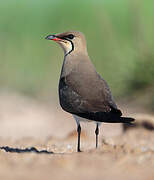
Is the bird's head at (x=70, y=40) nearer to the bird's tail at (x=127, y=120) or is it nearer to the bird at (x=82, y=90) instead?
the bird at (x=82, y=90)

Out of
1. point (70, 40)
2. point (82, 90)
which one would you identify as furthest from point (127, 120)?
point (70, 40)

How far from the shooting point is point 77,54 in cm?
672

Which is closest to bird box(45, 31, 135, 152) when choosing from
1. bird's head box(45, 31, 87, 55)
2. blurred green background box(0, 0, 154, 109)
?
bird's head box(45, 31, 87, 55)

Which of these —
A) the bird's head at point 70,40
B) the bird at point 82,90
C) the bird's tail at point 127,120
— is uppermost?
the bird's head at point 70,40

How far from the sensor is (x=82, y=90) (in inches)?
235

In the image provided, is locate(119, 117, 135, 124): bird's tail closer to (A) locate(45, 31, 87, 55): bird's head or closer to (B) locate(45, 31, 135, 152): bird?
(B) locate(45, 31, 135, 152): bird

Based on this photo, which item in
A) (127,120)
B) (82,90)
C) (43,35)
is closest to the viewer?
(127,120)

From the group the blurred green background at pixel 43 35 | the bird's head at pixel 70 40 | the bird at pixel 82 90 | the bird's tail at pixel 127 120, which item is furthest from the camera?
the blurred green background at pixel 43 35

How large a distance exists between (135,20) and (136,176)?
8.28m

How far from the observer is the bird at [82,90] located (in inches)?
222

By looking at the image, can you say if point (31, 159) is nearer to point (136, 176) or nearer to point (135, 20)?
point (136, 176)

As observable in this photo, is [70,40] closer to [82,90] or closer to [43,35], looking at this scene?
[82,90]

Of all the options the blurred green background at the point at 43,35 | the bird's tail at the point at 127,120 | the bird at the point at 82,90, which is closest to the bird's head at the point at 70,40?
the bird at the point at 82,90

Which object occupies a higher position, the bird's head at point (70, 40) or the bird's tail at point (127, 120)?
the bird's head at point (70, 40)
